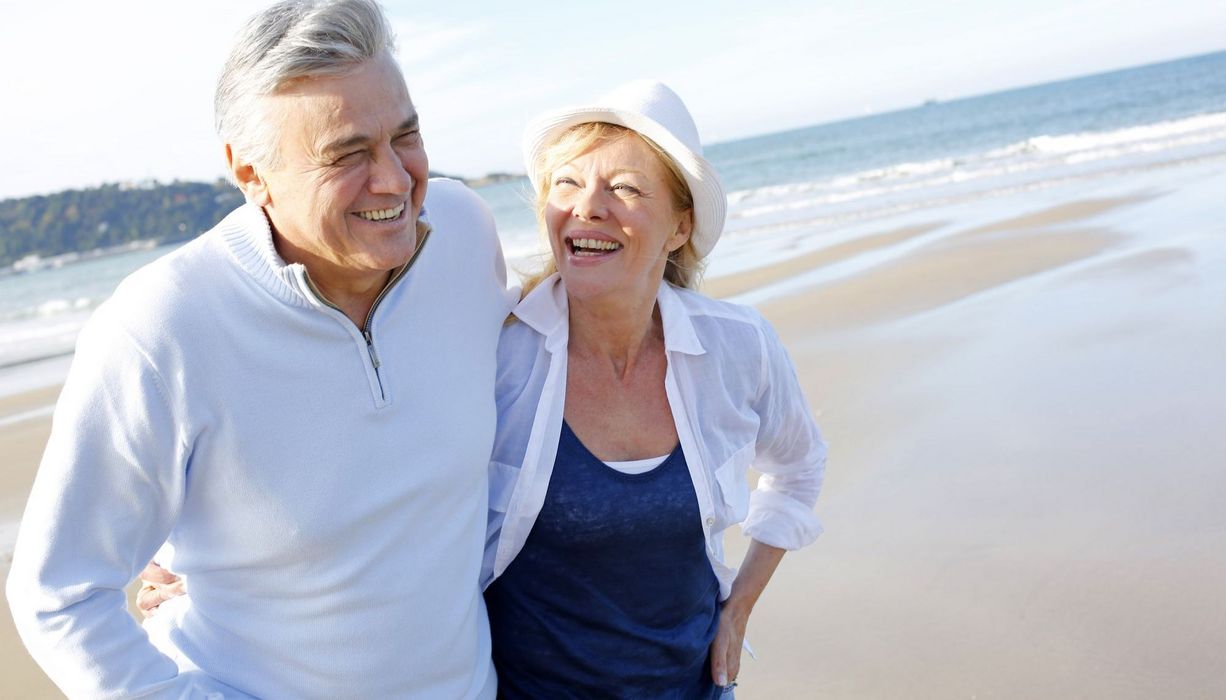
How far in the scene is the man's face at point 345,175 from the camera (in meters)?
1.90

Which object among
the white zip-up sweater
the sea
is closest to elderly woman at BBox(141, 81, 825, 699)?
the white zip-up sweater

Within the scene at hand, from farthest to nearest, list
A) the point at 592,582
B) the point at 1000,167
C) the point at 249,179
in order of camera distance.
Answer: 1. the point at 1000,167
2. the point at 592,582
3. the point at 249,179

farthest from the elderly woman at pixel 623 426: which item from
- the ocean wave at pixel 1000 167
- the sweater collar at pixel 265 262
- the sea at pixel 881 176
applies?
the ocean wave at pixel 1000 167

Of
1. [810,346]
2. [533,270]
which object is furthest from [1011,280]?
[533,270]

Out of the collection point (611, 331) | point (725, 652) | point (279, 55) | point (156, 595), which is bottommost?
point (725, 652)

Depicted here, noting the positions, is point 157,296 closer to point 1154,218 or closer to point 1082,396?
point 1082,396

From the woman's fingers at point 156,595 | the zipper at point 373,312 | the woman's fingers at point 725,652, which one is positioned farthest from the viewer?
the woman's fingers at point 725,652

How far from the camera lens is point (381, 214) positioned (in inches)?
80.4

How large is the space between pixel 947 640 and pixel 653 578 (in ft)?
5.75

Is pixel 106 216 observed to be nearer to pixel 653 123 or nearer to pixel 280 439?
pixel 653 123

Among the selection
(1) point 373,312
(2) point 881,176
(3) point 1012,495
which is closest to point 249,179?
(1) point 373,312

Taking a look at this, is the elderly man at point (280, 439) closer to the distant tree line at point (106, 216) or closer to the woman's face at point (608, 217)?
the woman's face at point (608, 217)

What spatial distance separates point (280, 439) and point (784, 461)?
1.53 m

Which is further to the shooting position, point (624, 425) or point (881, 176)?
point (881, 176)
